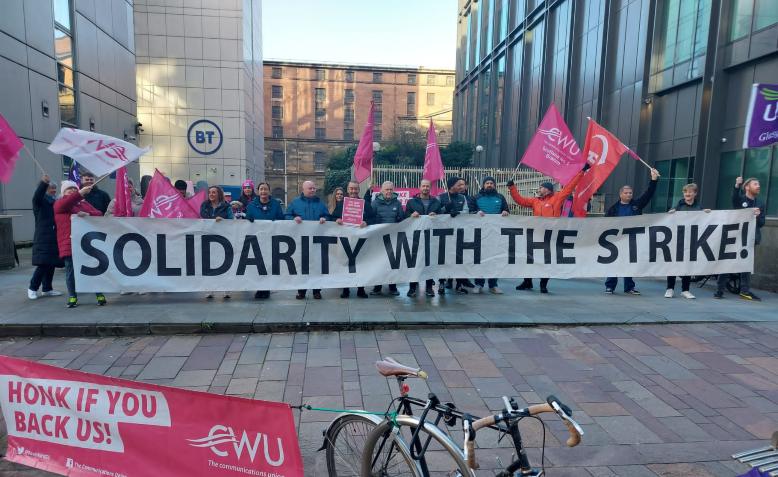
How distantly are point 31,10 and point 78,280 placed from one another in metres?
12.4

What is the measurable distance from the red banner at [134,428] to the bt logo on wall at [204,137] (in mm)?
7988

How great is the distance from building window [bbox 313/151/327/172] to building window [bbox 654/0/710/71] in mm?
65381

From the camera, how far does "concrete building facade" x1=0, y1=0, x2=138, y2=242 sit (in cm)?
1294

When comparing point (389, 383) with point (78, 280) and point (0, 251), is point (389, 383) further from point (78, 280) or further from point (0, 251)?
point (0, 251)

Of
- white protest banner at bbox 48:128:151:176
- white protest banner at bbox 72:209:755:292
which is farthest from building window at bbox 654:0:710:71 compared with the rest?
white protest banner at bbox 48:128:151:176

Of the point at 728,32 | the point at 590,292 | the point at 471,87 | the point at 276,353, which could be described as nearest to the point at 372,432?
the point at 276,353

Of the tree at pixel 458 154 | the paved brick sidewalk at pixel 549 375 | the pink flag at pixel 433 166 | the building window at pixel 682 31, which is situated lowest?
the paved brick sidewalk at pixel 549 375

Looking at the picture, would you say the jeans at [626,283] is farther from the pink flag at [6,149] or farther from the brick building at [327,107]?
the brick building at [327,107]

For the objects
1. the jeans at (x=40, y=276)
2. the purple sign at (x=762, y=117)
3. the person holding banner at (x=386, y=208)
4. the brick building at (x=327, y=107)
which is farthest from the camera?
the brick building at (x=327, y=107)

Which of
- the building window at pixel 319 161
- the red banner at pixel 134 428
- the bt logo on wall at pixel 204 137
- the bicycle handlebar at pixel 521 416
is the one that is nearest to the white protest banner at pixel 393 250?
the red banner at pixel 134 428

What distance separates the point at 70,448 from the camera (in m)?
2.77

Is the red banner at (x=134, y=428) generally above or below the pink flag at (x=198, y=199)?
below

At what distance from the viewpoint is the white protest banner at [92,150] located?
6438mm

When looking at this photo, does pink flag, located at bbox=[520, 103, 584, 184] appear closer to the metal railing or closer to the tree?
the metal railing
